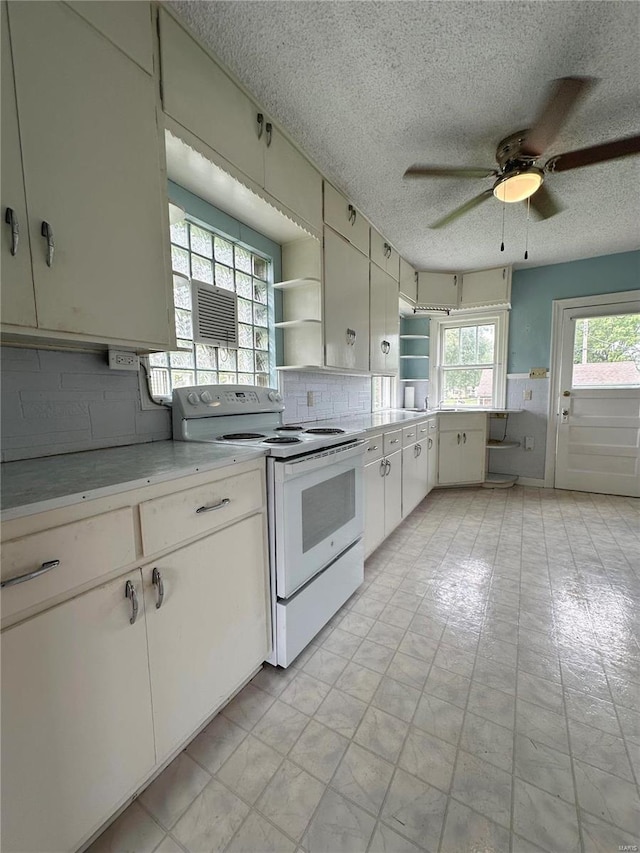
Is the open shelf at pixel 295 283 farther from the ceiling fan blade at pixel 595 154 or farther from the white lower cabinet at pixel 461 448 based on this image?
the white lower cabinet at pixel 461 448

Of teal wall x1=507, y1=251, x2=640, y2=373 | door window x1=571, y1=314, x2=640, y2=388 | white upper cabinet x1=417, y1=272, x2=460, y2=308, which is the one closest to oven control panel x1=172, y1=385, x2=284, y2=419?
white upper cabinet x1=417, y1=272, x2=460, y2=308

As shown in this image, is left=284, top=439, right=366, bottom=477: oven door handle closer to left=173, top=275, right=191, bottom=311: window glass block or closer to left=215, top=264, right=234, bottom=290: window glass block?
left=173, top=275, right=191, bottom=311: window glass block

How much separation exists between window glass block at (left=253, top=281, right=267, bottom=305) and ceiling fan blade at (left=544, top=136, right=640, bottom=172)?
172 cm

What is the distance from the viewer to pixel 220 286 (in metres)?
2.02

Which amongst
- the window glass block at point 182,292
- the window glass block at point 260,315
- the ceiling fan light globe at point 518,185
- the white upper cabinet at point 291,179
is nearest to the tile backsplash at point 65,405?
the window glass block at point 182,292

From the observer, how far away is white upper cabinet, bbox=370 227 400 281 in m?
2.93

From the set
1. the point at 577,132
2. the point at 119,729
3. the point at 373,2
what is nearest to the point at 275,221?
the point at 373,2

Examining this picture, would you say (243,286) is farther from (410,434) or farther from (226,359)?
(410,434)

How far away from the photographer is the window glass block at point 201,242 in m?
1.86

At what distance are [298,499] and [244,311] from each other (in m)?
1.34

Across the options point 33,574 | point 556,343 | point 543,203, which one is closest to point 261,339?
point 33,574

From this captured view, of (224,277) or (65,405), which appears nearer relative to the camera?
(65,405)

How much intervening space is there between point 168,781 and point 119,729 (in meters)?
0.33

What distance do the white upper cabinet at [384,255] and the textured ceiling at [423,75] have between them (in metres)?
0.48
